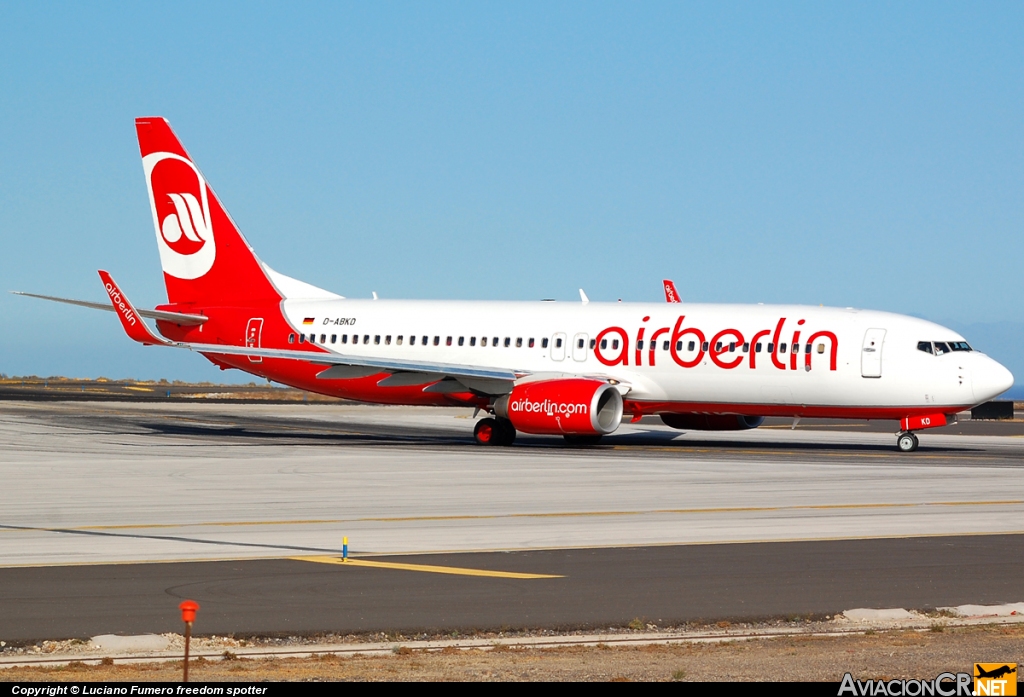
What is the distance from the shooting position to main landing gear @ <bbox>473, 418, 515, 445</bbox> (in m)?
39.8

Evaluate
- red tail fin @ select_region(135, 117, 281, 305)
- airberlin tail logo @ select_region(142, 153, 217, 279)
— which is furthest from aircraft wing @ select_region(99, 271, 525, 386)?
airberlin tail logo @ select_region(142, 153, 217, 279)

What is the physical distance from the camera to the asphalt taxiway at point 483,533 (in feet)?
43.5

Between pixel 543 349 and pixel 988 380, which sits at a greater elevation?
pixel 543 349

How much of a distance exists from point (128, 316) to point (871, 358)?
69.2 ft

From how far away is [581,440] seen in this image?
40.6 metres

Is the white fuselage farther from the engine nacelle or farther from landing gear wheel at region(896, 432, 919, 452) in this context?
the engine nacelle

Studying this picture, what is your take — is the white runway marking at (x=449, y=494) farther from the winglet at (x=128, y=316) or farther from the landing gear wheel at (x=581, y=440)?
the winglet at (x=128, y=316)

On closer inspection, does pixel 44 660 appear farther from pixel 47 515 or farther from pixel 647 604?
pixel 47 515

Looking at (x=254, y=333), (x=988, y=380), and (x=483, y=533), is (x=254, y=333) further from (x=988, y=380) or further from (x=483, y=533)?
(x=483, y=533)

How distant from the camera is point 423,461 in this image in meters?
32.6

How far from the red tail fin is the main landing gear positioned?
917cm

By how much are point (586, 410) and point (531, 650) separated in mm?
25766

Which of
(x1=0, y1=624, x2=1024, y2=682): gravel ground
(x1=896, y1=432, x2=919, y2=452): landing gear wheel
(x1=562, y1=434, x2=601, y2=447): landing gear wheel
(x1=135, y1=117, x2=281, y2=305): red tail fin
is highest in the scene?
(x1=135, y1=117, x2=281, y2=305): red tail fin

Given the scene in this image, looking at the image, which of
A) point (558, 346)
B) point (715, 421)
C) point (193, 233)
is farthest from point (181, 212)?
point (715, 421)
